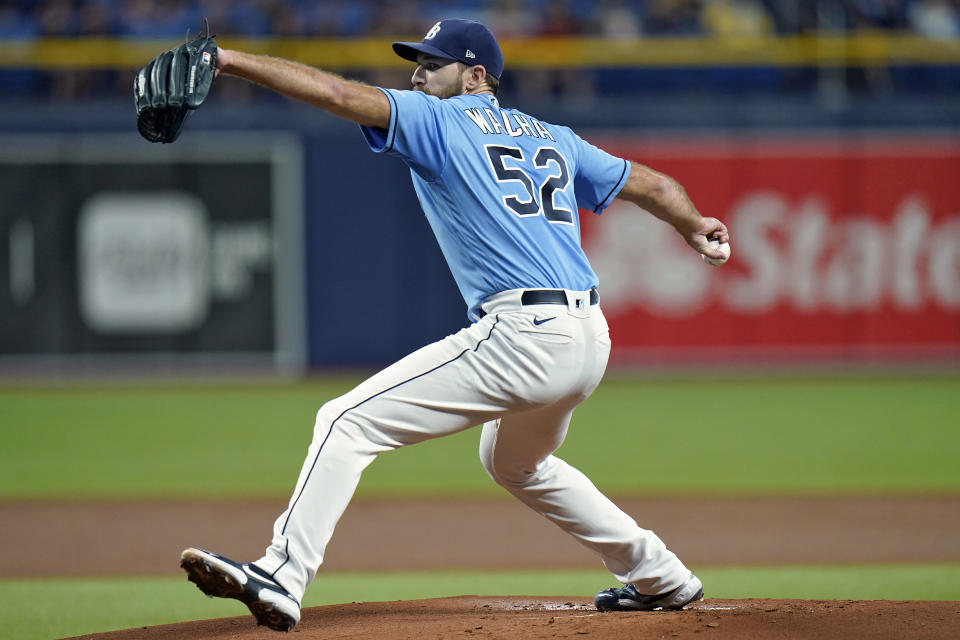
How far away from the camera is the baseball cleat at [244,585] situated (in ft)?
11.0

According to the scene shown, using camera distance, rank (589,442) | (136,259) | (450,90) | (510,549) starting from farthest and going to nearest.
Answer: (136,259), (589,442), (510,549), (450,90)

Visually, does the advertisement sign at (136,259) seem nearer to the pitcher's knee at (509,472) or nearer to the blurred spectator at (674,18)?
the blurred spectator at (674,18)

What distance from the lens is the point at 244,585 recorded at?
3.36 metres

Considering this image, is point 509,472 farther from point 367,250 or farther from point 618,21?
point 618,21

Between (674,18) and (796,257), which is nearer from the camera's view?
(796,257)

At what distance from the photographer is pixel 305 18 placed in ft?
46.3

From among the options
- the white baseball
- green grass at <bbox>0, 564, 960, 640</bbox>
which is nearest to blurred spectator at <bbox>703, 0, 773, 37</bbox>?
green grass at <bbox>0, 564, 960, 640</bbox>

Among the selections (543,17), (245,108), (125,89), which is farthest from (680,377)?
(125,89)

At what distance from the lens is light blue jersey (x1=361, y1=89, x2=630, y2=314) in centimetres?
360

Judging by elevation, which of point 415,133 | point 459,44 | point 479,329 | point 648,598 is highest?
point 459,44

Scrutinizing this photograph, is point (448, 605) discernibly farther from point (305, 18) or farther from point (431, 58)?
point (305, 18)

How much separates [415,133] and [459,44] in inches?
19.0

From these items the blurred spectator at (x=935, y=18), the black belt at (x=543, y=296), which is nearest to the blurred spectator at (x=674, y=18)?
the blurred spectator at (x=935, y=18)

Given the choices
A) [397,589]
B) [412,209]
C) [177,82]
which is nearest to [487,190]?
[177,82]
